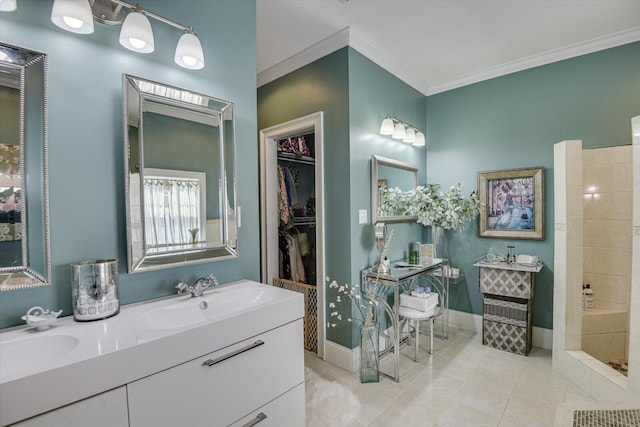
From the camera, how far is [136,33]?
1272 mm

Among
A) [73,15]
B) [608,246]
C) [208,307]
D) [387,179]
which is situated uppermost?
[73,15]

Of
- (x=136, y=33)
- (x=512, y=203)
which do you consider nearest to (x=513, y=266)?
(x=512, y=203)

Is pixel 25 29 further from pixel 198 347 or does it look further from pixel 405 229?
pixel 405 229

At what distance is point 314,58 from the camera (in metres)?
2.67

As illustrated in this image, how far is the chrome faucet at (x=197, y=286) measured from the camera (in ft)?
4.87

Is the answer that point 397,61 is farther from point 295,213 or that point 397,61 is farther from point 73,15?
point 73,15

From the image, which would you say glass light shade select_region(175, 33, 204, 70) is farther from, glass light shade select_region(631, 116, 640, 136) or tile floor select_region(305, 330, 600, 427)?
glass light shade select_region(631, 116, 640, 136)

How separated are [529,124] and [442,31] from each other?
4.33 feet

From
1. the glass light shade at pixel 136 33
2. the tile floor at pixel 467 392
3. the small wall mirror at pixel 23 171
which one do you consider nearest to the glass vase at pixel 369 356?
the tile floor at pixel 467 392

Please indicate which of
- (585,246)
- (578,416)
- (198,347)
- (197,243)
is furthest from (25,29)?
(585,246)

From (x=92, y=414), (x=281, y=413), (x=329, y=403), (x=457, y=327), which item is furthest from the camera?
(x=457, y=327)

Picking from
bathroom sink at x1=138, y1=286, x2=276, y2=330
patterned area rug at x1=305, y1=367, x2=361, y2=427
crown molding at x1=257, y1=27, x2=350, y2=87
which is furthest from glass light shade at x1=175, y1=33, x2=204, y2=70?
patterned area rug at x1=305, y1=367, x2=361, y2=427

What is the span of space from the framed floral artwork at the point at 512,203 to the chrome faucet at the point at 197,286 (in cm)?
282

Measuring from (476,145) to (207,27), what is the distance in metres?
2.84
